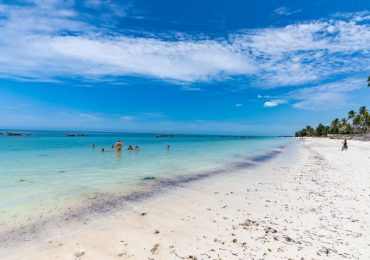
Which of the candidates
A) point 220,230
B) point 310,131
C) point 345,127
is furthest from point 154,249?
point 310,131

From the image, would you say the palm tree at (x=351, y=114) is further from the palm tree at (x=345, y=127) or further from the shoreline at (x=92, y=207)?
the shoreline at (x=92, y=207)

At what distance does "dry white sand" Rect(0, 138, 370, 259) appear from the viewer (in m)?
5.63

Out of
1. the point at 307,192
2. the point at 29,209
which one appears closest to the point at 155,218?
the point at 29,209

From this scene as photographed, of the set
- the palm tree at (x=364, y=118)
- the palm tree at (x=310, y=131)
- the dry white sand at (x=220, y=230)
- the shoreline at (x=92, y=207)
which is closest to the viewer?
the dry white sand at (x=220, y=230)

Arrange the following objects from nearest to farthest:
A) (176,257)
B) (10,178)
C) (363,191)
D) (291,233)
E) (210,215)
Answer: (176,257)
(291,233)
(210,215)
(363,191)
(10,178)

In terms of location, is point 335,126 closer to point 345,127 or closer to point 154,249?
point 345,127

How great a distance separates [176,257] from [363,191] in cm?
964

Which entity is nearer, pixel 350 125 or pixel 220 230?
pixel 220 230

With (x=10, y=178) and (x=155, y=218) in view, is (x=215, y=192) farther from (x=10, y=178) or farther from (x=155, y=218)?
(x=10, y=178)

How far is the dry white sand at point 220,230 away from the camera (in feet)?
18.5

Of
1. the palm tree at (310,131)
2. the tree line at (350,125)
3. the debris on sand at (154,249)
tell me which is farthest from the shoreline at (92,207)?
the palm tree at (310,131)

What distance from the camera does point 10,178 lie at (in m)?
14.4

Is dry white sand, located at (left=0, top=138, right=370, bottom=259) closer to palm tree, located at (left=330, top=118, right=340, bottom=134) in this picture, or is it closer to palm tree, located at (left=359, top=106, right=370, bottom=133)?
palm tree, located at (left=359, top=106, right=370, bottom=133)

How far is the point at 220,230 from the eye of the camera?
6.95 metres
